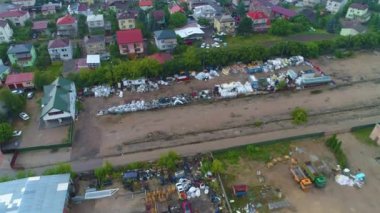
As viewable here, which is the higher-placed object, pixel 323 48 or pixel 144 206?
pixel 323 48

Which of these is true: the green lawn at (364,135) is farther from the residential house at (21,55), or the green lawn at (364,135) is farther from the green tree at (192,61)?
the residential house at (21,55)

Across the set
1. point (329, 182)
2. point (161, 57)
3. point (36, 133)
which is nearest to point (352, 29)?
point (161, 57)

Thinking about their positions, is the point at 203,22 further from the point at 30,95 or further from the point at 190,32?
the point at 30,95

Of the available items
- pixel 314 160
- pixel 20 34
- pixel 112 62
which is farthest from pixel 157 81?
pixel 20 34

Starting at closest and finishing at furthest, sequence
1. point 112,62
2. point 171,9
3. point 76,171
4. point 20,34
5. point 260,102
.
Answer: point 76,171
point 260,102
point 112,62
point 20,34
point 171,9

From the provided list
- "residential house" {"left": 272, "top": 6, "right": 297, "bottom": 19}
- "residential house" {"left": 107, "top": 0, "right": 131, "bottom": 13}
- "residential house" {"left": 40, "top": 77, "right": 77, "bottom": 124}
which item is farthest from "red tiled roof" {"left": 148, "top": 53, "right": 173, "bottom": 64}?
"residential house" {"left": 272, "top": 6, "right": 297, "bottom": 19}

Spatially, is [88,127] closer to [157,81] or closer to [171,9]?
[157,81]

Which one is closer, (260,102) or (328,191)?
(328,191)
